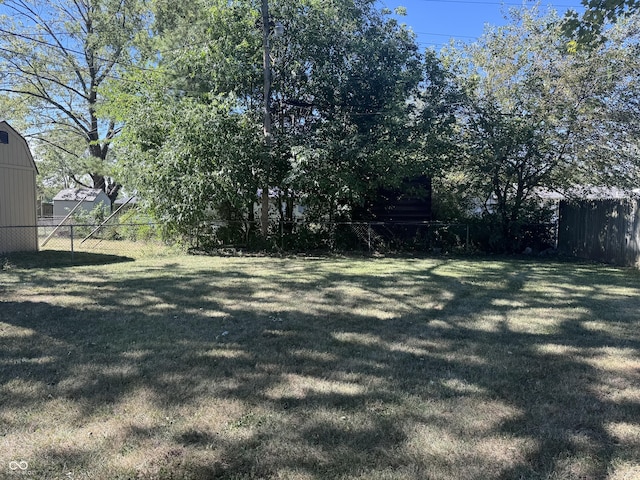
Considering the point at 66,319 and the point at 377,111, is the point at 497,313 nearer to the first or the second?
the point at 66,319

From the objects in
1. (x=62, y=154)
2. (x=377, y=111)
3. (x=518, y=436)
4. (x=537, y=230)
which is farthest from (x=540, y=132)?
(x=62, y=154)

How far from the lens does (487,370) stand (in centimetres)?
387

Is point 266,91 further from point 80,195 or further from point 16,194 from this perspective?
point 80,195

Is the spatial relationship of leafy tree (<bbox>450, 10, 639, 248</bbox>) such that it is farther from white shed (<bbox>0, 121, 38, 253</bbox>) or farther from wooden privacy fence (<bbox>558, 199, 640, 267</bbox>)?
white shed (<bbox>0, 121, 38, 253</bbox>)

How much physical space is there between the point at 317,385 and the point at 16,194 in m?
11.8

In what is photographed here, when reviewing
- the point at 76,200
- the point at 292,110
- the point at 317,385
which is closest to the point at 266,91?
the point at 292,110

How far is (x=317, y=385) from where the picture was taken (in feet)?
11.5

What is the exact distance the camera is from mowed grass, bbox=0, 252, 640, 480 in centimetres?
250

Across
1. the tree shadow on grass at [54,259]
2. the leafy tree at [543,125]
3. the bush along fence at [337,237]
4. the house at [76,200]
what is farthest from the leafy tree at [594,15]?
the house at [76,200]

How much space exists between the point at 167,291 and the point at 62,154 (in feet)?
94.9

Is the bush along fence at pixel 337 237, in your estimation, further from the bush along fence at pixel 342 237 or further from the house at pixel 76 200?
the house at pixel 76 200

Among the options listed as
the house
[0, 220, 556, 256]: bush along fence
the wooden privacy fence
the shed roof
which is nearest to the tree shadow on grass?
[0, 220, 556, 256]: bush along fence

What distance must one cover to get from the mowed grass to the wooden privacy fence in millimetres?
5105

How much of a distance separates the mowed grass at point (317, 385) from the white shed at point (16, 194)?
550 centimetres
